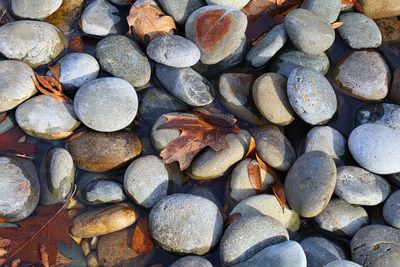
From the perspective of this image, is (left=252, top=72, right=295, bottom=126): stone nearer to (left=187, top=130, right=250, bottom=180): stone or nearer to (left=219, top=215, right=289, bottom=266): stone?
(left=187, top=130, right=250, bottom=180): stone

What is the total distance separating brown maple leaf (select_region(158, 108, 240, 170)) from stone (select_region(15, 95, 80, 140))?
1.97 ft

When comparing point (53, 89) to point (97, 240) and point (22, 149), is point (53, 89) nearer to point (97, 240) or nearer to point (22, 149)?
point (22, 149)

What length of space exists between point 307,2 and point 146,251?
210cm

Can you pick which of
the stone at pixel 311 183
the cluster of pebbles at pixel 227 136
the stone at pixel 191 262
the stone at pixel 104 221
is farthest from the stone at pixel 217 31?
the stone at pixel 191 262

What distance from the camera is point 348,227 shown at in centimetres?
273

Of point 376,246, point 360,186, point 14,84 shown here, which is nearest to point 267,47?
point 360,186

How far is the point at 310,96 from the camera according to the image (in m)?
2.97

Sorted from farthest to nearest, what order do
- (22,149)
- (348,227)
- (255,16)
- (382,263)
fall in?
(255,16) → (22,149) → (348,227) → (382,263)

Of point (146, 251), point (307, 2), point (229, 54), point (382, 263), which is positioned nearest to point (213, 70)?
point (229, 54)

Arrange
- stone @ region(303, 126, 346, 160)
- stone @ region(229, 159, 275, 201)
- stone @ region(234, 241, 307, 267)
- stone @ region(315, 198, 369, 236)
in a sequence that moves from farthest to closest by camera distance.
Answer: stone @ region(303, 126, 346, 160) → stone @ region(229, 159, 275, 201) → stone @ region(315, 198, 369, 236) → stone @ region(234, 241, 307, 267)

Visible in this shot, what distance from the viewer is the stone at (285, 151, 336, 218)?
2.63 metres

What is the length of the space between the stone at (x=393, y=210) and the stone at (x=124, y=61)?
1.73m

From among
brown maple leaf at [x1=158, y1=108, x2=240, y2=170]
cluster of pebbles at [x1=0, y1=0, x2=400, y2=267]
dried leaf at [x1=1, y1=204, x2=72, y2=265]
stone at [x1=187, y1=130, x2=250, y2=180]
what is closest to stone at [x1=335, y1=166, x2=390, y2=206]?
cluster of pebbles at [x1=0, y1=0, x2=400, y2=267]

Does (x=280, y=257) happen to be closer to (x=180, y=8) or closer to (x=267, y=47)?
(x=267, y=47)
